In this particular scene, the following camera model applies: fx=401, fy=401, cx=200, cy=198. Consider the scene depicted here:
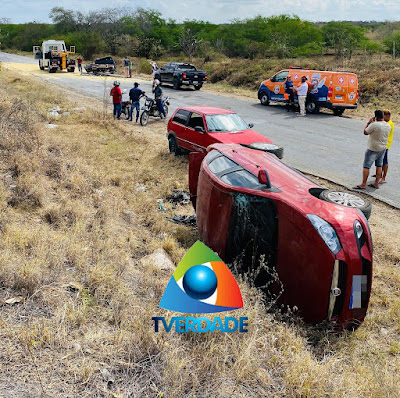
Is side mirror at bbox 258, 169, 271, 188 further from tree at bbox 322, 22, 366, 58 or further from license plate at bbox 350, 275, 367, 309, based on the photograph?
tree at bbox 322, 22, 366, 58

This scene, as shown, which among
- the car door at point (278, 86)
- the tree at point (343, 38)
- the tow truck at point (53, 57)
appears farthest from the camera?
the tow truck at point (53, 57)

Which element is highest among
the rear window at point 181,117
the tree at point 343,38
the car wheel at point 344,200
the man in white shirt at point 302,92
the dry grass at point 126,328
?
the tree at point 343,38

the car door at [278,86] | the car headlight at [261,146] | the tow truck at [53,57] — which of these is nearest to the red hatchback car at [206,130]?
the car headlight at [261,146]

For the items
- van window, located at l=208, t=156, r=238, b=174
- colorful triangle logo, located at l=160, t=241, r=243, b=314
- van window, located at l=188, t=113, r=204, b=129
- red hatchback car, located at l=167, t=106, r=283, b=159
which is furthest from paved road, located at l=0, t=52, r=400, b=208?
colorful triangle logo, located at l=160, t=241, r=243, b=314

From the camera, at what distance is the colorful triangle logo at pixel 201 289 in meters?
3.30

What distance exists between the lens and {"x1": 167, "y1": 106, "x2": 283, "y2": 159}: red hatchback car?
10.3 m

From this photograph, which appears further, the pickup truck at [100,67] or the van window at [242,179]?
the pickup truck at [100,67]

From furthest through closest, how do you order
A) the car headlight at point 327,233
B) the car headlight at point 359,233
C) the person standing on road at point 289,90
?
the person standing on road at point 289,90, the car headlight at point 359,233, the car headlight at point 327,233

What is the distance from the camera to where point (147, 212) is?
294 inches

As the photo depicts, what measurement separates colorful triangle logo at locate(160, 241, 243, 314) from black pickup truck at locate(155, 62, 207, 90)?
2447 cm

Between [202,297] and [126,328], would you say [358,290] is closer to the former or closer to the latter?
[202,297]

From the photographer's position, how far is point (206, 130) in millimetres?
10562

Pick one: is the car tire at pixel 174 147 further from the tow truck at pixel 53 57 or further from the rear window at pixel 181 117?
the tow truck at pixel 53 57

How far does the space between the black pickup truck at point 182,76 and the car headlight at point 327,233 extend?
24320mm
